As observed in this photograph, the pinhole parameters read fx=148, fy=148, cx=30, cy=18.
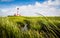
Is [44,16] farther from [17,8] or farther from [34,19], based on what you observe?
[17,8]

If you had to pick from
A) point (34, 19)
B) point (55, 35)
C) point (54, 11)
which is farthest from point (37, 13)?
point (55, 35)

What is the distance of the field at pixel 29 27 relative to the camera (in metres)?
2.46

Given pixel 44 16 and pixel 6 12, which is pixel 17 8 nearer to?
pixel 6 12

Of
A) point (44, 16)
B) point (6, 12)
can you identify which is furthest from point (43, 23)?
point (6, 12)

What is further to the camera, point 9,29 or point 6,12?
point 6,12

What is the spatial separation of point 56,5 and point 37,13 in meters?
0.39

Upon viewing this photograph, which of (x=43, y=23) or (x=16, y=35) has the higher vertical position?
(x=43, y=23)

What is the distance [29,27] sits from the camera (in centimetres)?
252

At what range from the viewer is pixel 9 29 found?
8.20 feet

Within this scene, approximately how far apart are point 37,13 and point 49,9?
0.78ft

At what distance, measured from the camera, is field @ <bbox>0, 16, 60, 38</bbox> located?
2.46 metres

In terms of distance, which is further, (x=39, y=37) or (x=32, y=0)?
(x=32, y=0)

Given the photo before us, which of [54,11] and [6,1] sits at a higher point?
[6,1]

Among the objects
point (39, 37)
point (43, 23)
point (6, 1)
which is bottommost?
point (39, 37)
